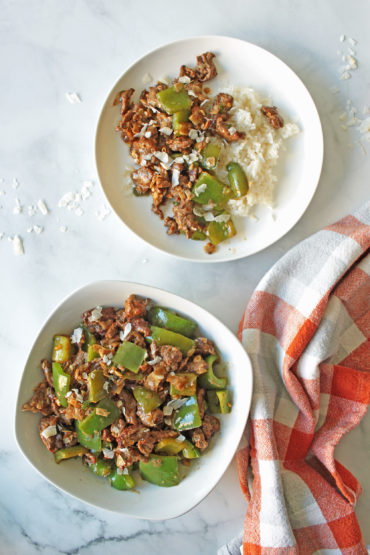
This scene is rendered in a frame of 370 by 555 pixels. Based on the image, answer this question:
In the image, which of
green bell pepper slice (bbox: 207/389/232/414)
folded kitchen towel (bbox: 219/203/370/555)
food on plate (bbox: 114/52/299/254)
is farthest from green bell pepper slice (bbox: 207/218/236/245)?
green bell pepper slice (bbox: 207/389/232/414)

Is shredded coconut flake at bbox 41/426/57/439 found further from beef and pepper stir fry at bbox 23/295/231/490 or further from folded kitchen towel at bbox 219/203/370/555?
folded kitchen towel at bbox 219/203/370/555

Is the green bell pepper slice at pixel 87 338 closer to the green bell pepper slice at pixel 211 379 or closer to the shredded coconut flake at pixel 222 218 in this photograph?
the green bell pepper slice at pixel 211 379

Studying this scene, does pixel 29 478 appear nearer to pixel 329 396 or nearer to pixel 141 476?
pixel 141 476

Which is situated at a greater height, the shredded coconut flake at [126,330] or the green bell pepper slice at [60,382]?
the shredded coconut flake at [126,330]

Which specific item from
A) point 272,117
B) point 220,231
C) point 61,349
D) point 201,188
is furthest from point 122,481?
point 272,117

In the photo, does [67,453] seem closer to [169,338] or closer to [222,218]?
[169,338]

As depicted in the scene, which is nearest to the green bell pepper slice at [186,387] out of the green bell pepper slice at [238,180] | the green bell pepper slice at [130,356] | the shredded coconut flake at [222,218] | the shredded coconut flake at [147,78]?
the green bell pepper slice at [130,356]
